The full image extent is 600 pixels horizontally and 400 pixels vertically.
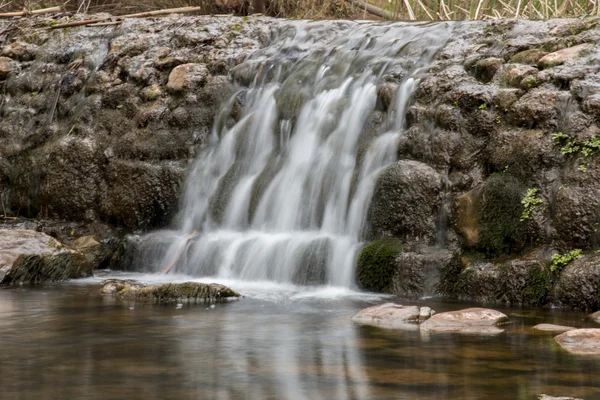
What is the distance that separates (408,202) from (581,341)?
2830 mm

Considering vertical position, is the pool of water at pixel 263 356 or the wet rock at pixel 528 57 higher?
the wet rock at pixel 528 57

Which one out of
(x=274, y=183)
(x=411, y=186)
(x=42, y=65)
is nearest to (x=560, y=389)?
(x=411, y=186)

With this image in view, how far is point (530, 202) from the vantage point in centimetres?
740

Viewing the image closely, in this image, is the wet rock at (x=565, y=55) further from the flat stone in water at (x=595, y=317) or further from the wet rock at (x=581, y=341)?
the wet rock at (x=581, y=341)

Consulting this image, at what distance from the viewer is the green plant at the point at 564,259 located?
23.1 ft

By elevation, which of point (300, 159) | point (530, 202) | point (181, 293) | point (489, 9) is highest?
point (489, 9)

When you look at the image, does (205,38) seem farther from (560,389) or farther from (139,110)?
(560,389)

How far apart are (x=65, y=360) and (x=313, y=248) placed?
11.5 feet

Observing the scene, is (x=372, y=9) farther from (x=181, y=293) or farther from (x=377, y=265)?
(x=181, y=293)

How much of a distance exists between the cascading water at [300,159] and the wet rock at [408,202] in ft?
0.70

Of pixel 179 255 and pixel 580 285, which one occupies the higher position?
pixel 179 255

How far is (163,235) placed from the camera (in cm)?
970

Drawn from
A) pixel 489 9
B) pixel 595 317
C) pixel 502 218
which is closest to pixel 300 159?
pixel 502 218

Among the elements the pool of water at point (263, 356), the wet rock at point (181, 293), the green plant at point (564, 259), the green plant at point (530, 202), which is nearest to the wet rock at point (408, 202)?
the green plant at point (530, 202)
